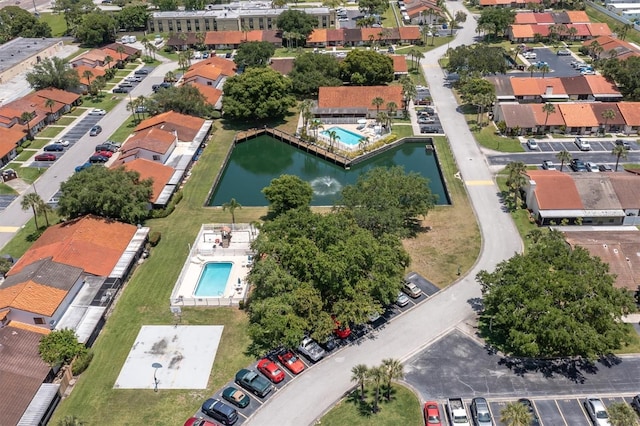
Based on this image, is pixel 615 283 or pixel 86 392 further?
pixel 615 283

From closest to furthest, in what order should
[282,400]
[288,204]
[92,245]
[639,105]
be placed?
[282,400]
[92,245]
[288,204]
[639,105]

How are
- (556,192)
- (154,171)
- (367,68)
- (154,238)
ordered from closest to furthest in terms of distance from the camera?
(154,238) < (556,192) < (154,171) < (367,68)

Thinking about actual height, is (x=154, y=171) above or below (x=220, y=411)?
Result: below

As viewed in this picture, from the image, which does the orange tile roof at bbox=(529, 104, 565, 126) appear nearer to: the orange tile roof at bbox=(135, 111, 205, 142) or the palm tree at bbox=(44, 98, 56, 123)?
the orange tile roof at bbox=(135, 111, 205, 142)

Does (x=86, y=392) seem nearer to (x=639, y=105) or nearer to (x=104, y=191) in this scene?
(x=104, y=191)

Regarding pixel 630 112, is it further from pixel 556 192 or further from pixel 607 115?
pixel 556 192

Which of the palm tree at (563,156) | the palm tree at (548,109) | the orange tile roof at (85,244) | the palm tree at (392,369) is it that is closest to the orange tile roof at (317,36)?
the palm tree at (548,109)

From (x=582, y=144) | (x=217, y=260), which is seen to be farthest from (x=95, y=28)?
(x=582, y=144)

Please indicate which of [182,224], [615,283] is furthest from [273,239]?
[615,283]
